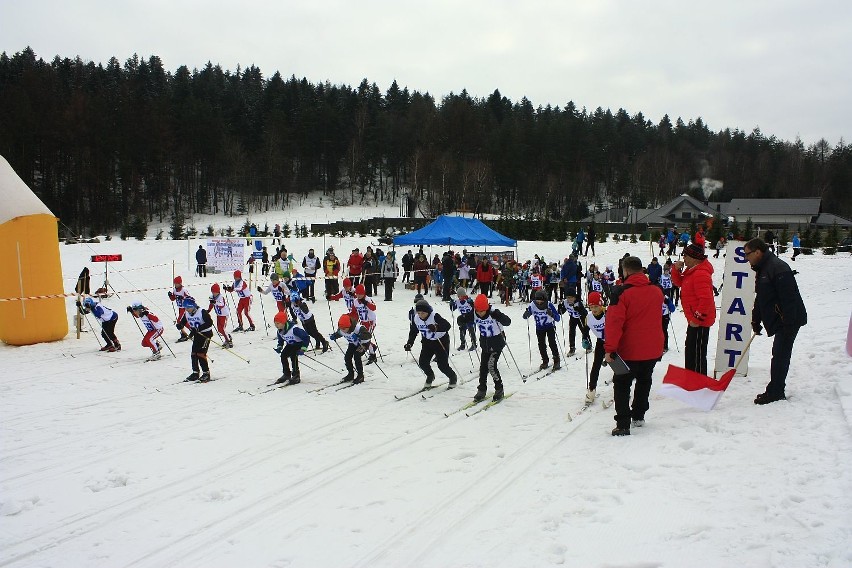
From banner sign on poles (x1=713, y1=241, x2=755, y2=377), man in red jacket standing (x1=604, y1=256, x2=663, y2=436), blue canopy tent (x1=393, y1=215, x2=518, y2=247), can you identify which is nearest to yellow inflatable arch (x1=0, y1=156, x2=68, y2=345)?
blue canopy tent (x1=393, y1=215, x2=518, y2=247)

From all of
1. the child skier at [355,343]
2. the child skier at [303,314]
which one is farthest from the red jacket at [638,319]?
the child skier at [303,314]

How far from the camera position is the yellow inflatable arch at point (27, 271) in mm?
14891

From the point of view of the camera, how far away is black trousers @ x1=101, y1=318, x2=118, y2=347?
14.0m

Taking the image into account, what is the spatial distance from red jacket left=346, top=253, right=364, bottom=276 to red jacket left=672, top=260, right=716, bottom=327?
53.6 ft

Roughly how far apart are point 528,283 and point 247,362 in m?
12.5

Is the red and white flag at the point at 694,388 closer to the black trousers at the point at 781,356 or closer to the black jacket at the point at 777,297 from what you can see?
the black trousers at the point at 781,356

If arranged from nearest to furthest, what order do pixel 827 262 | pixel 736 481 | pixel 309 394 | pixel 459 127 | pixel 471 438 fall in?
pixel 736 481 → pixel 471 438 → pixel 309 394 → pixel 827 262 → pixel 459 127

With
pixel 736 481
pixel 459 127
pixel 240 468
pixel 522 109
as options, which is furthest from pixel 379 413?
pixel 522 109

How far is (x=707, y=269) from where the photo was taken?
747cm

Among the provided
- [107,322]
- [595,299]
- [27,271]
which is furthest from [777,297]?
[27,271]

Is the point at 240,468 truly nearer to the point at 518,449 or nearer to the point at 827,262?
the point at 518,449

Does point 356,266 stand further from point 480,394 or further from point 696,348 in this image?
point 696,348

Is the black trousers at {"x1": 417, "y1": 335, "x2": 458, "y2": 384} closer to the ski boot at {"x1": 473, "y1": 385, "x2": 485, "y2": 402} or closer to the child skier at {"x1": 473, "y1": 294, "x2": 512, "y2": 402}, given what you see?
the child skier at {"x1": 473, "y1": 294, "x2": 512, "y2": 402}

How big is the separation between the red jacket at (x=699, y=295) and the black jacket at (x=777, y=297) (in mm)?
797
